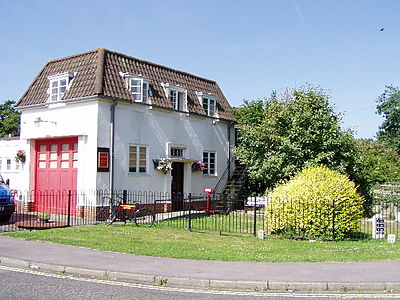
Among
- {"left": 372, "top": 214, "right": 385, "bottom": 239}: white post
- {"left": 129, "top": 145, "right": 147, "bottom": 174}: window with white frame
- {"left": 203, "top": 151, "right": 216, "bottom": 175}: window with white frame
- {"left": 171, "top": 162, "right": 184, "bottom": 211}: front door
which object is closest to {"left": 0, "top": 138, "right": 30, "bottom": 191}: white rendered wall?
{"left": 129, "top": 145, "right": 147, "bottom": 174}: window with white frame

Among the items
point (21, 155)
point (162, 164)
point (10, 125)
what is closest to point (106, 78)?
point (162, 164)

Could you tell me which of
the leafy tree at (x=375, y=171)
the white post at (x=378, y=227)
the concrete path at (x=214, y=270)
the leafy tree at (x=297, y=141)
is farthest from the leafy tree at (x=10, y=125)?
the white post at (x=378, y=227)

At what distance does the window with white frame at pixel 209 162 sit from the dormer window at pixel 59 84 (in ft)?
26.9

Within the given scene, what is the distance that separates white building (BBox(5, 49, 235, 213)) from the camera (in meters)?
19.0

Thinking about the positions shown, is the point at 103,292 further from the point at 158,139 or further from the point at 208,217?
the point at 158,139

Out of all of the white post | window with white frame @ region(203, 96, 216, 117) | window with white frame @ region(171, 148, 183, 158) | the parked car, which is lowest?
the white post

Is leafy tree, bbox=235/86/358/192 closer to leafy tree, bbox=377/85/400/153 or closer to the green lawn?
the green lawn

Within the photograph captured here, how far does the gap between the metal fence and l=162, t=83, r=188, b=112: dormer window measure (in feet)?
15.2

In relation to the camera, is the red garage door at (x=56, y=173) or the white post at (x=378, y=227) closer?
the white post at (x=378, y=227)

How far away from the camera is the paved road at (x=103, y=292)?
7.30 meters

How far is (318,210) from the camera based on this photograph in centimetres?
1366

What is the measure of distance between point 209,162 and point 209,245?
41.4 ft

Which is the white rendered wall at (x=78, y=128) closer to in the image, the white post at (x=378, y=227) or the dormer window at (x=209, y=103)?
the dormer window at (x=209, y=103)

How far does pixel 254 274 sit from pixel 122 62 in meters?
14.7
